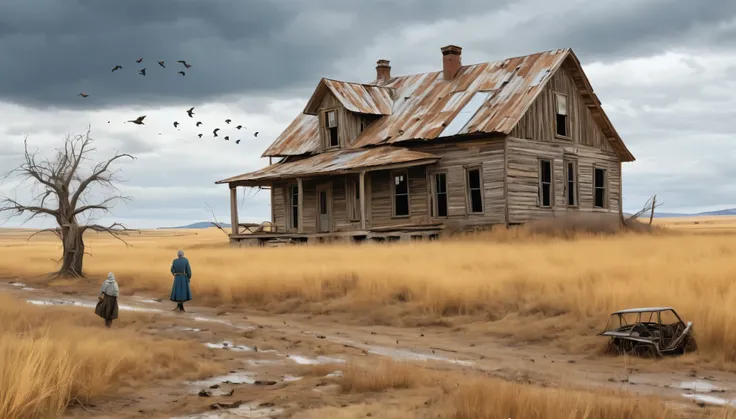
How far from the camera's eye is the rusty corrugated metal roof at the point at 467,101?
95.5ft

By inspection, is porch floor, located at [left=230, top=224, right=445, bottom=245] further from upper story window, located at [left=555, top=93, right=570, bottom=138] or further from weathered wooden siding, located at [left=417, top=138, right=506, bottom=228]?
upper story window, located at [left=555, top=93, right=570, bottom=138]

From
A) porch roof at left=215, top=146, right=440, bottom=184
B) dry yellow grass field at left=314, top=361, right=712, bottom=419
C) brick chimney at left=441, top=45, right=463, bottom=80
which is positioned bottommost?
dry yellow grass field at left=314, top=361, right=712, bottom=419

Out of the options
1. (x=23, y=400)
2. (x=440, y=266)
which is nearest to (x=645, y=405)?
(x=23, y=400)

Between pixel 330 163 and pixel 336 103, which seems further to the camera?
pixel 336 103

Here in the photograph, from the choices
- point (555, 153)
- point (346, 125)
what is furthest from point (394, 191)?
point (555, 153)

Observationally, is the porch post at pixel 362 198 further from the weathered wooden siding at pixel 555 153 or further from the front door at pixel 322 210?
the weathered wooden siding at pixel 555 153

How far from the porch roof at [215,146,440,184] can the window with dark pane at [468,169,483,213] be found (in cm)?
150

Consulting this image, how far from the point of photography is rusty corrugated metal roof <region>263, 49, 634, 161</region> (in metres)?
29.1

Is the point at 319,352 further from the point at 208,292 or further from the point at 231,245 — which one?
the point at 231,245

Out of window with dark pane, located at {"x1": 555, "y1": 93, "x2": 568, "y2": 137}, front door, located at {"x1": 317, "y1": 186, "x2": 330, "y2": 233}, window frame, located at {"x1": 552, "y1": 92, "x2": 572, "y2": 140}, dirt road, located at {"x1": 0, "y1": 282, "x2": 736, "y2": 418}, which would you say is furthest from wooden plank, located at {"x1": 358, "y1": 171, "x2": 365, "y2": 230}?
dirt road, located at {"x1": 0, "y1": 282, "x2": 736, "y2": 418}

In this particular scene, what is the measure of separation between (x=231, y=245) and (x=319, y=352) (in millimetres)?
25110

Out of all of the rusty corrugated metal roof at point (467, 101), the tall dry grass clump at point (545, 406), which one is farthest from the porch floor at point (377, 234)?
the tall dry grass clump at point (545, 406)

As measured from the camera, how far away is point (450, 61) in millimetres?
33719

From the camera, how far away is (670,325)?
11047 mm
